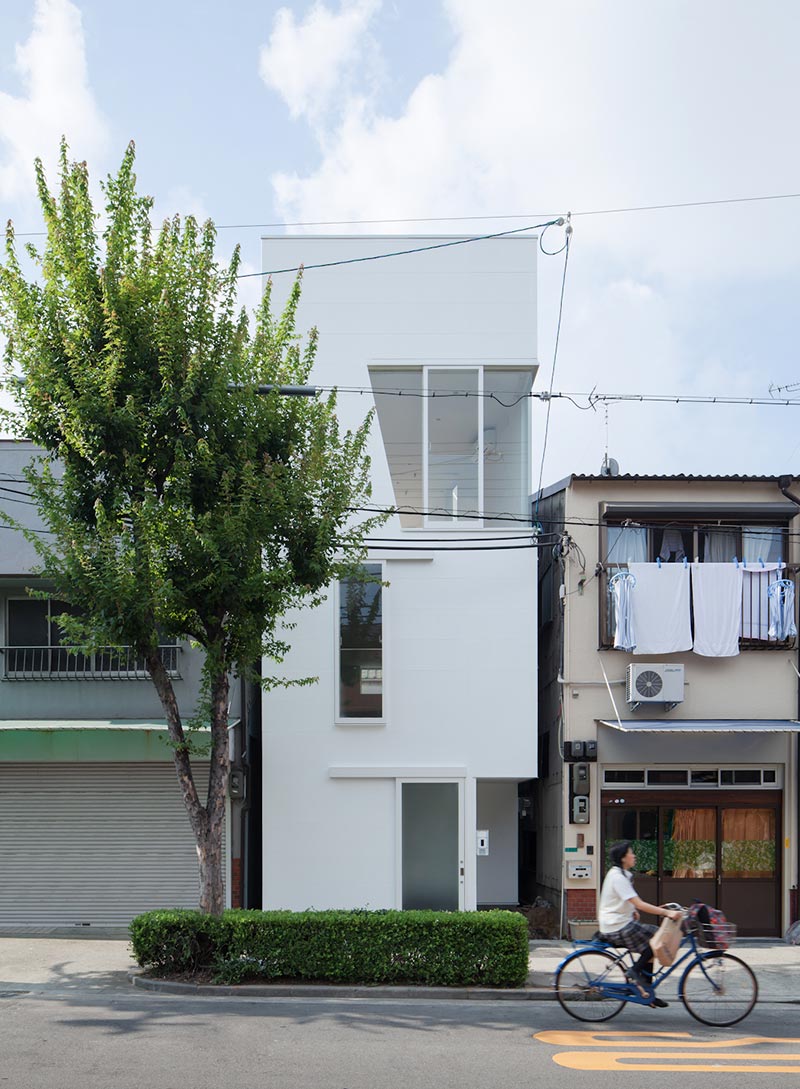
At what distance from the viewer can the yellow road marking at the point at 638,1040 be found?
373 inches

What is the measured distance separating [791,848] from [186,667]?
32.8 ft

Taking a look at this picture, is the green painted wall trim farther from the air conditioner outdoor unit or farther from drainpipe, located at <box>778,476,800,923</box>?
drainpipe, located at <box>778,476,800,923</box>

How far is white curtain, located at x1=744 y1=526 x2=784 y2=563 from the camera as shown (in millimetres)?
17234

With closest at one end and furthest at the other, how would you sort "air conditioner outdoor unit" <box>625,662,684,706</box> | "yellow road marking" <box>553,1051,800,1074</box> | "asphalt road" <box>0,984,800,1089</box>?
"asphalt road" <box>0,984,800,1089</box> < "yellow road marking" <box>553,1051,800,1074</box> < "air conditioner outdoor unit" <box>625,662,684,706</box>

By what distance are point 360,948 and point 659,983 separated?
3.46 m

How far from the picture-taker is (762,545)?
17281 mm

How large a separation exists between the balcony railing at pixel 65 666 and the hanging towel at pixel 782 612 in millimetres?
9473

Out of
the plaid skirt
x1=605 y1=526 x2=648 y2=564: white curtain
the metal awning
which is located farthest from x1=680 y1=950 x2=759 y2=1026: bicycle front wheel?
x1=605 y1=526 x2=648 y2=564: white curtain

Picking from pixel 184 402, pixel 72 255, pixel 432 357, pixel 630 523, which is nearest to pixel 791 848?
pixel 630 523

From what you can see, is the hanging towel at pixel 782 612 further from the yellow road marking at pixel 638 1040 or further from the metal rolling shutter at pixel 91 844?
the metal rolling shutter at pixel 91 844

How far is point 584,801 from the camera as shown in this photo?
16.4 m

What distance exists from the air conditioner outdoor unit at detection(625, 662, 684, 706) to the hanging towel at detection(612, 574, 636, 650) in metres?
0.39

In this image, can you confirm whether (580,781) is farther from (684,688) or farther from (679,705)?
(684,688)

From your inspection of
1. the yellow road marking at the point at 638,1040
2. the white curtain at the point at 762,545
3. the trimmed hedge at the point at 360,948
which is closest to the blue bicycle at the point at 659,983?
the yellow road marking at the point at 638,1040
